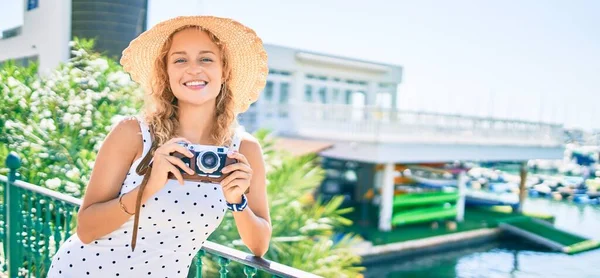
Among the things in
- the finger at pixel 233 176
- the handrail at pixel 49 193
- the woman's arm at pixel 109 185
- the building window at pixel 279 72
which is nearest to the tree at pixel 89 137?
the handrail at pixel 49 193

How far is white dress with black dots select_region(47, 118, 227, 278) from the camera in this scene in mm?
1162

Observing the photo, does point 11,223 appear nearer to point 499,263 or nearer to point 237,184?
point 237,184

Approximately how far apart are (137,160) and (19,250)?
2.28m

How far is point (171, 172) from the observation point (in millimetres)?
1096

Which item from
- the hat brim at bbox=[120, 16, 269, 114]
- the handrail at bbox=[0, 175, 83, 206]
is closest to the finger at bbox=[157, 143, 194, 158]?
the hat brim at bbox=[120, 16, 269, 114]

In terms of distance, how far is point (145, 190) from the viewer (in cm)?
108

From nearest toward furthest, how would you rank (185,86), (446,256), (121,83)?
(185,86) → (121,83) → (446,256)

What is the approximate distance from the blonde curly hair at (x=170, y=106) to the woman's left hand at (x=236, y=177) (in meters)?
0.22

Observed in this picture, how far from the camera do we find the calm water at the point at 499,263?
12.0m

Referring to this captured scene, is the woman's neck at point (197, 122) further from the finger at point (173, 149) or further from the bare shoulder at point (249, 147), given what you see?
the finger at point (173, 149)

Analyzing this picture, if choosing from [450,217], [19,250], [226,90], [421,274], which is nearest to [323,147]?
[421,274]

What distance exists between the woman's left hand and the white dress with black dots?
120mm

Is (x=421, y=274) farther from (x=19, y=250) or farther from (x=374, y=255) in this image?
(x=19, y=250)

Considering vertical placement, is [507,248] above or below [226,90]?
Answer: below
